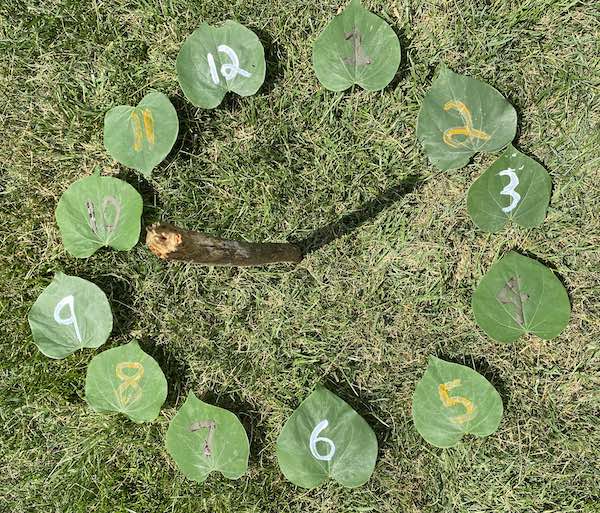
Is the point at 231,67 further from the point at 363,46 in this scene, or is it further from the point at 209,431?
the point at 209,431

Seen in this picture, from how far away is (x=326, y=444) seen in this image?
1754mm

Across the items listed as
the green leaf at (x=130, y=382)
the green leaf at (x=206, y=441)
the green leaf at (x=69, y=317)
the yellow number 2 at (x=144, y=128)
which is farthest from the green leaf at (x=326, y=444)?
the yellow number 2 at (x=144, y=128)

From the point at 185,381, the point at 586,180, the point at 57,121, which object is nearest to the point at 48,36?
the point at 57,121

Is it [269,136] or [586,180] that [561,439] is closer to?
[586,180]

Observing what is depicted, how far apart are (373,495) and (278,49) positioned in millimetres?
1283

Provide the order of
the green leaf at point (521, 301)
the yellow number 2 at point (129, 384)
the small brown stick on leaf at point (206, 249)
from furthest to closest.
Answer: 1. the yellow number 2 at point (129, 384)
2. the green leaf at point (521, 301)
3. the small brown stick on leaf at point (206, 249)

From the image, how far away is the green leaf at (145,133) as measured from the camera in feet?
6.03

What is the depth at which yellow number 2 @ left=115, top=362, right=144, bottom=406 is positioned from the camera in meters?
1.83

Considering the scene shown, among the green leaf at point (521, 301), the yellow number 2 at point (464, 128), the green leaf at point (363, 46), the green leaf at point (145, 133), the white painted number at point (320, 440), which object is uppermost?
the green leaf at point (363, 46)

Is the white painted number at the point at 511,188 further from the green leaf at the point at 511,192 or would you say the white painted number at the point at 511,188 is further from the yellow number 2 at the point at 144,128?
the yellow number 2 at the point at 144,128

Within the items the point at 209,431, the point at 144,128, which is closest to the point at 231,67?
the point at 144,128

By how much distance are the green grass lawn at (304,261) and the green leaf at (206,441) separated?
0.08 m

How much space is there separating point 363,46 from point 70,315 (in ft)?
3.64

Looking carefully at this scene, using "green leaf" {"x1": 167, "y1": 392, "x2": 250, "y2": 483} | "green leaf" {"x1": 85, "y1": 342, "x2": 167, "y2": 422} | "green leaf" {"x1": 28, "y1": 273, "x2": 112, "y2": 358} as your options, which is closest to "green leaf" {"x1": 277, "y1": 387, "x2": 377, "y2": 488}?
"green leaf" {"x1": 167, "y1": 392, "x2": 250, "y2": 483}
